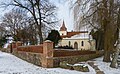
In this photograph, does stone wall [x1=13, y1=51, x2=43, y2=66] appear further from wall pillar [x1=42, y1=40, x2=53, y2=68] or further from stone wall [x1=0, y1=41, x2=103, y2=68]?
wall pillar [x1=42, y1=40, x2=53, y2=68]

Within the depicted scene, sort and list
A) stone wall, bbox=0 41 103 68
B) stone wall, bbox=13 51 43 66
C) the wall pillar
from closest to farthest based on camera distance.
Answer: the wall pillar → stone wall, bbox=0 41 103 68 → stone wall, bbox=13 51 43 66

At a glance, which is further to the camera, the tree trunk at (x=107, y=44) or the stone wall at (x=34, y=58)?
the tree trunk at (x=107, y=44)

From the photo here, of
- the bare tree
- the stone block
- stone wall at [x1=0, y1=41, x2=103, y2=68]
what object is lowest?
the stone block

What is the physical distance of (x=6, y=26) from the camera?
61.2m

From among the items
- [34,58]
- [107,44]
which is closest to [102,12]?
[107,44]

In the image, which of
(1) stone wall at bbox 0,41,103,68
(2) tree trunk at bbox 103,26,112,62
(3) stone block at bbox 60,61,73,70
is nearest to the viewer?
(3) stone block at bbox 60,61,73,70

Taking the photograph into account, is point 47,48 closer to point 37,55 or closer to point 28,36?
point 37,55

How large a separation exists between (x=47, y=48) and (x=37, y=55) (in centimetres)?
248

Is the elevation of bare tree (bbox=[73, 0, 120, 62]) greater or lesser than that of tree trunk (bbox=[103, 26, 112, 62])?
greater

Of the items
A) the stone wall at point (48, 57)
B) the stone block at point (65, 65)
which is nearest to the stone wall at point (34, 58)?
the stone wall at point (48, 57)

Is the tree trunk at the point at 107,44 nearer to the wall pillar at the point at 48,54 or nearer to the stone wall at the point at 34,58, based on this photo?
the wall pillar at the point at 48,54

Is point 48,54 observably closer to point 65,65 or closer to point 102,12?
point 65,65

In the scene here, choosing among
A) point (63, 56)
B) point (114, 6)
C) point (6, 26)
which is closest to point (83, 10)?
point (114, 6)

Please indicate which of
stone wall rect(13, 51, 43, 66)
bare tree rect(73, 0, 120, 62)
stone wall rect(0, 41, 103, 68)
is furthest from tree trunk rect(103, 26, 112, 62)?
stone wall rect(13, 51, 43, 66)
